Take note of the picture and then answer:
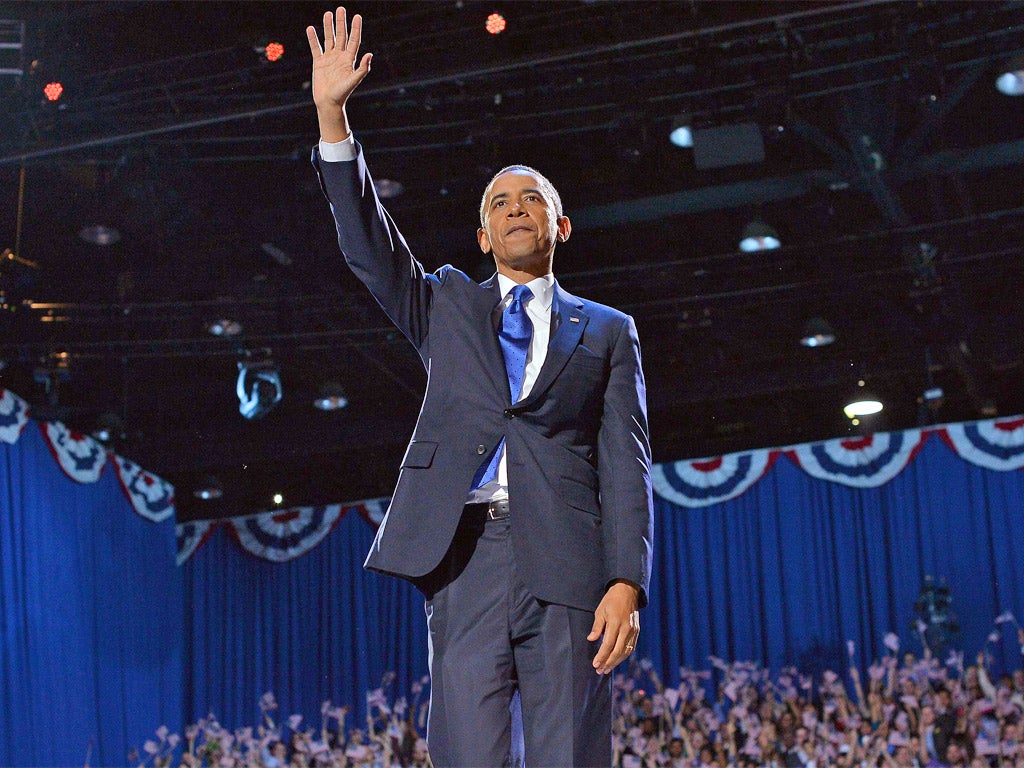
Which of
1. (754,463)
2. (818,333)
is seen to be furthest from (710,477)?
(818,333)

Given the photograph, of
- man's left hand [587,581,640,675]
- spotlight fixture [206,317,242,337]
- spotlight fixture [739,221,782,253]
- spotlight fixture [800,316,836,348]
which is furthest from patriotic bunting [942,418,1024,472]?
man's left hand [587,581,640,675]

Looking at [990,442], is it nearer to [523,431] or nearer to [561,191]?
[561,191]

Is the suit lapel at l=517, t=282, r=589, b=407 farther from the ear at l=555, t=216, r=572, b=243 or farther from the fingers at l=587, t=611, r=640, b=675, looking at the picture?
the fingers at l=587, t=611, r=640, b=675

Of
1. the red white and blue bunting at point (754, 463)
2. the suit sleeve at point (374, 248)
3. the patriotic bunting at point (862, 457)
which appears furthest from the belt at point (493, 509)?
the patriotic bunting at point (862, 457)

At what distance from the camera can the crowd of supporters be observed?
25.5 feet

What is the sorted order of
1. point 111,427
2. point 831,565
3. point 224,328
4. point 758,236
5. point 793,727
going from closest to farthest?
point 758,236 → point 224,328 → point 793,727 → point 111,427 → point 831,565

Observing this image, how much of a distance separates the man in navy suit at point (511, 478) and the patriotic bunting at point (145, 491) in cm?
908

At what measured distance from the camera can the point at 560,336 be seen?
1783 millimetres

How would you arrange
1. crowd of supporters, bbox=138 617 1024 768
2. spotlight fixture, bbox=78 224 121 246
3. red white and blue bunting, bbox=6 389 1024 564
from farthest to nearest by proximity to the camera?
red white and blue bunting, bbox=6 389 1024 564 → crowd of supporters, bbox=138 617 1024 768 → spotlight fixture, bbox=78 224 121 246

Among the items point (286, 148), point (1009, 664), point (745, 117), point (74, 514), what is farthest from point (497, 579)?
point (1009, 664)

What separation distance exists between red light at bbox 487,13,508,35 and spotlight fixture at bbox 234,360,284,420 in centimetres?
337

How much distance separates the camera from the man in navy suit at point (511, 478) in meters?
1.60

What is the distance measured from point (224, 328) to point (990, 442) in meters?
5.92

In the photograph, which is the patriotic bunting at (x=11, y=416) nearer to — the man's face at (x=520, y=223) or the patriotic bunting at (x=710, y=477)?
the patriotic bunting at (x=710, y=477)
